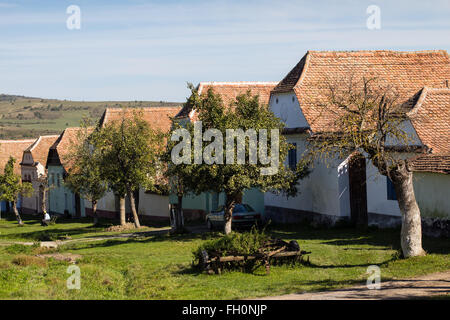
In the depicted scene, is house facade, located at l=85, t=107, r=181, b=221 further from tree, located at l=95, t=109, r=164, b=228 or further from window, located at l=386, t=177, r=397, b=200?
window, located at l=386, t=177, r=397, b=200

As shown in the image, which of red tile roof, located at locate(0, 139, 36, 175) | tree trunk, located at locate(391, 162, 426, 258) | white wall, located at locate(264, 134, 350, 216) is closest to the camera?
tree trunk, located at locate(391, 162, 426, 258)

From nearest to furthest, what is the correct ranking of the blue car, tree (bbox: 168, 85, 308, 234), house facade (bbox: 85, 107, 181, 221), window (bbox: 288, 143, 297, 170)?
tree (bbox: 168, 85, 308, 234), the blue car, window (bbox: 288, 143, 297, 170), house facade (bbox: 85, 107, 181, 221)

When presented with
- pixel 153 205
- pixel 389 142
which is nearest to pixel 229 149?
pixel 389 142

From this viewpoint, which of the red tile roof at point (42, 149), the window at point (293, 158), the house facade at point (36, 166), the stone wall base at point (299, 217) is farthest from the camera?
the red tile roof at point (42, 149)

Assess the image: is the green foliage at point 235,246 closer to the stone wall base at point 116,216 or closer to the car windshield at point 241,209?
the car windshield at point 241,209

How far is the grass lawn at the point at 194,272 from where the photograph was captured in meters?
15.0

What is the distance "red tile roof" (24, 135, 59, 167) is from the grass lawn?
1432 inches

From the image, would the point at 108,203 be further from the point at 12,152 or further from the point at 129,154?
the point at 12,152

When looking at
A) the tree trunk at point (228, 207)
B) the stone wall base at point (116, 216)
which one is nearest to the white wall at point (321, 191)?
the tree trunk at point (228, 207)

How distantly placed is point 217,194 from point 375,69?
35.8 feet

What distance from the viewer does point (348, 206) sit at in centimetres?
2716

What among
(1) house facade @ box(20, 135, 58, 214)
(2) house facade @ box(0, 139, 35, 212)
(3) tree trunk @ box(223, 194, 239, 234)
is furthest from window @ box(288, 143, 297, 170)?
(2) house facade @ box(0, 139, 35, 212)

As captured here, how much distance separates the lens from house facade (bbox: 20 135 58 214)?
59500 millimetres
